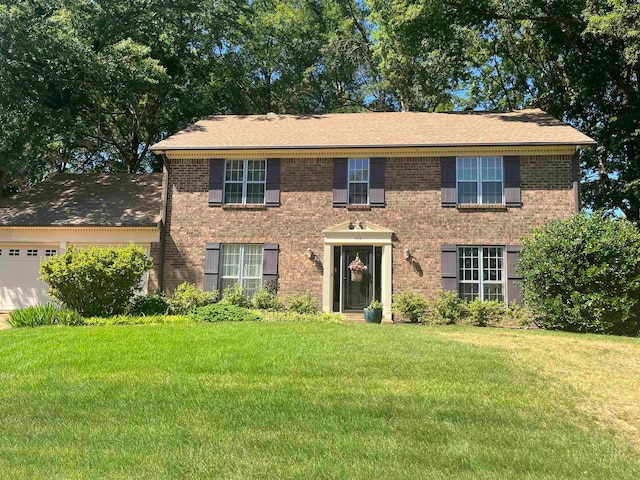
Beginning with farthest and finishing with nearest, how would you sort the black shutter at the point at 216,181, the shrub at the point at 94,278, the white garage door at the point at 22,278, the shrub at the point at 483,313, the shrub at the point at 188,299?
the white garage door at the point at 22,278
the black shutter at the point at 216,181
the shrub at the point at 188,299
the shrub at the point at 483,313
the shrub at the point at 94,278

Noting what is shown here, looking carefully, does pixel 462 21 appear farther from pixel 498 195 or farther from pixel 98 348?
pixel 98 348

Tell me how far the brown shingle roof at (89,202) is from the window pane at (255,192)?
2.72 metres

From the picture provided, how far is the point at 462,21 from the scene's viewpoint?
1783cm

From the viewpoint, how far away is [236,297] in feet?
44.3

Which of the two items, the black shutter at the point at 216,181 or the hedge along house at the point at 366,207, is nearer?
the hedge along house at the point at 366,207

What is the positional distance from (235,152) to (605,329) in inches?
407

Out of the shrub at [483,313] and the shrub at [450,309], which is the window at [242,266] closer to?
the shrub at [450,309]

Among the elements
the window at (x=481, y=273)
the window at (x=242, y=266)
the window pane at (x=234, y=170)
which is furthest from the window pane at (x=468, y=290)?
the window pane at (x=234, y=170)

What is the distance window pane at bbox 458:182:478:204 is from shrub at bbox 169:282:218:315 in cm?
714

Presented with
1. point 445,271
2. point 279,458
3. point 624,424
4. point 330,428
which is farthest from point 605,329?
point 279,458

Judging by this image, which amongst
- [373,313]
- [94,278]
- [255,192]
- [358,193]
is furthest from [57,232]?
[373,313]

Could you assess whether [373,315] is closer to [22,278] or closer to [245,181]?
[245,181]

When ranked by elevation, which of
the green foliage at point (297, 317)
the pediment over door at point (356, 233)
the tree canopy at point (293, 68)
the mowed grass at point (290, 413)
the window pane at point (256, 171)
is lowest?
the mowed grass at point (290, 413)

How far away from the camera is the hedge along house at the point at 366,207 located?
1370cm
